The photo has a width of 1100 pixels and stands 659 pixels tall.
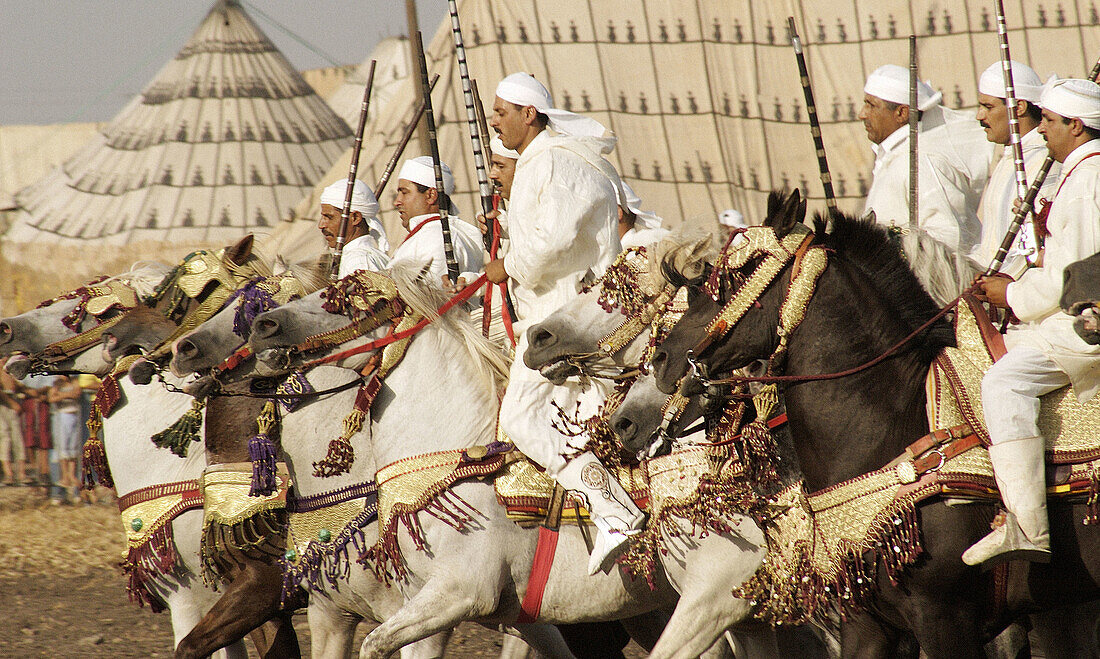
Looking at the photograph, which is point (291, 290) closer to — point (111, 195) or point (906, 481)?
point (906, 481)

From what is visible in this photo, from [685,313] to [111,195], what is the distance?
54.7 feet

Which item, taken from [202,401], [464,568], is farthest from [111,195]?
[464,568]

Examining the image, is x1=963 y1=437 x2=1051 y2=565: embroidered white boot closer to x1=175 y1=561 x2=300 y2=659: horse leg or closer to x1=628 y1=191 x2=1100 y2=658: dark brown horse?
x1=628 y1=191 x2=1100 y2=658: dark brown horse

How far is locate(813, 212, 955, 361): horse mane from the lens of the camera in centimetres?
409

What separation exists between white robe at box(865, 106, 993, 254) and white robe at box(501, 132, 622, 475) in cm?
144

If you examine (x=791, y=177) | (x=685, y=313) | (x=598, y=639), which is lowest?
(x=598, y=639)

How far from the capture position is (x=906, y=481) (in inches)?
155

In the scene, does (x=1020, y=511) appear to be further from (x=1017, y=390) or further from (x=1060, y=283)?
(x=1060, y=283)

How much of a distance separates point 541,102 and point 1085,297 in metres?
2.50

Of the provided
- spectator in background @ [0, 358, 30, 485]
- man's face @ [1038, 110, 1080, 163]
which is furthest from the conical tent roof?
man's face @ [1038, 110, 1080, 163]

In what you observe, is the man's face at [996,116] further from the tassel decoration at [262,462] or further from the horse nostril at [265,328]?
the tassel decoration at [262,462]

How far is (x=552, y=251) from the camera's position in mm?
4961

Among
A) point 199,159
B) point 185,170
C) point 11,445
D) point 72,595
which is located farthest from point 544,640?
point 199,159

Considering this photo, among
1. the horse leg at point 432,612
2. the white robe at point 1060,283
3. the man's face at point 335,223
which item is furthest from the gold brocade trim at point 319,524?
the white robe at point 1060,283
